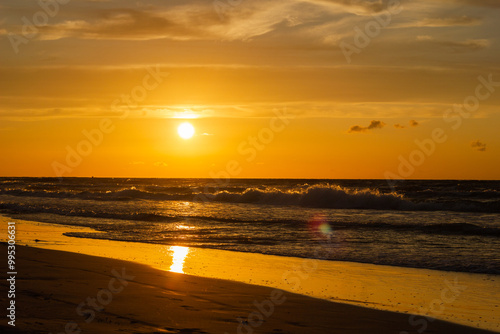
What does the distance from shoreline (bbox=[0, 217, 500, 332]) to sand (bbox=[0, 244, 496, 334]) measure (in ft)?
2.06

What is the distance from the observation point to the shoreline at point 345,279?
898 centimetres

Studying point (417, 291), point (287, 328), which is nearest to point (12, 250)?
point (287, 328)

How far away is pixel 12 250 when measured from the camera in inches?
531

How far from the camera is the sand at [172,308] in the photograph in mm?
6910

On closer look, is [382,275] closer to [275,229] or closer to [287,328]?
[287,328]

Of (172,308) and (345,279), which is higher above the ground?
(345,279)

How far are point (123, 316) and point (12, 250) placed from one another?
7.65 m

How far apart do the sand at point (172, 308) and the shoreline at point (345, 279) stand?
0.63 m

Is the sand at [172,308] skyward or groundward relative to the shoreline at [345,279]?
groundward

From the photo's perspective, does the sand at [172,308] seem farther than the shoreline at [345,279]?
No

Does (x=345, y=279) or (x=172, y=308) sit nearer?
(x=172, y=308)

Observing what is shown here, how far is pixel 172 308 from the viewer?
8078mm

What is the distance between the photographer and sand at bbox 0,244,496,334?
6.91 metres

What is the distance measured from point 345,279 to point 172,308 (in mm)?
4885
